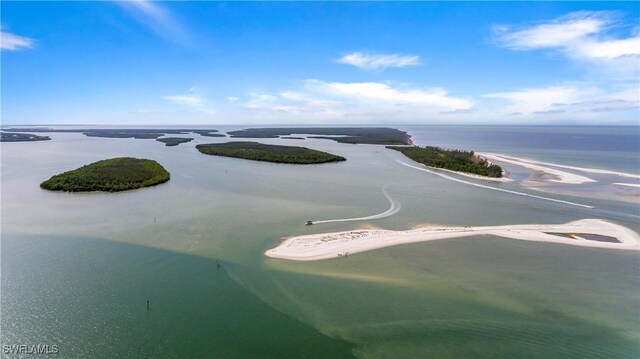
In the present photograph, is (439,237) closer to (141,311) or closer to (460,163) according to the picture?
(141,311)

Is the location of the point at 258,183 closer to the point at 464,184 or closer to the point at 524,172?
the point at 464,184

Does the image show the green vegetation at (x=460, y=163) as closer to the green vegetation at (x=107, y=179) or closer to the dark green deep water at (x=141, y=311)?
the green vegetation at (x=107, y=179)

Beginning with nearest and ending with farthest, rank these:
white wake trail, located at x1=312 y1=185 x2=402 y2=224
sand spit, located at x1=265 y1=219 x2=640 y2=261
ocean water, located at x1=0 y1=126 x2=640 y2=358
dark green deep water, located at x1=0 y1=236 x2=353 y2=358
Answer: dark green deep water, located at x1=0 y1=236 x2=353 y2=358
ocean water, located at x1=0 y1=126 x2=640 y2=358
sand spit, located at x1=265 y1=219 x2=640 y2=261
white wake trail, located at x1=312 y1=185 x2=402 y2=224

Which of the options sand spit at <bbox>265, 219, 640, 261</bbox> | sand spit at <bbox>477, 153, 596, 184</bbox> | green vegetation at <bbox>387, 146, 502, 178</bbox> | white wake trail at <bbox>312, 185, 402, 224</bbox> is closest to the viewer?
sand spit at <bbox>265, 219, 640, 261</bbox>

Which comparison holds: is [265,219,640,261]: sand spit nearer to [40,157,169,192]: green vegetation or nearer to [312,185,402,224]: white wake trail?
[312,185,402,224]: white wake trail

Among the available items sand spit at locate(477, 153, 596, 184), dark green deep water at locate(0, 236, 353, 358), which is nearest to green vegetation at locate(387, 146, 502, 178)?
sand spit at locate(477, 153, 596, 184)
